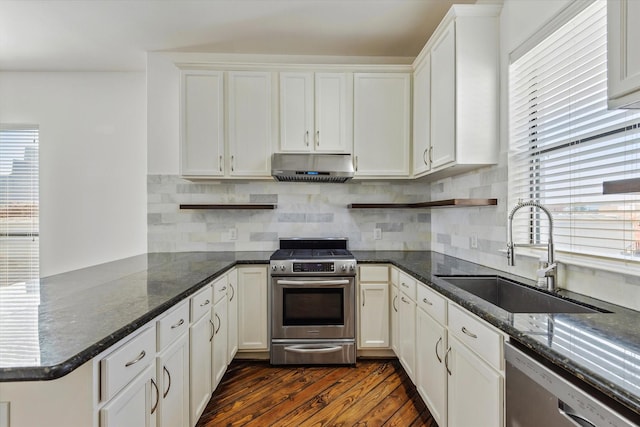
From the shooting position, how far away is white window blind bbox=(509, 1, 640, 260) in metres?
1.31

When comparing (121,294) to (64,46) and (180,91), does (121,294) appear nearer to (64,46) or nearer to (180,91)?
(180,91)

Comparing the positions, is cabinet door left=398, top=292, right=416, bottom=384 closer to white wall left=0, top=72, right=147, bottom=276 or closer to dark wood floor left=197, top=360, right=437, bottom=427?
dark wood floor left=197, top=360, right=437, bottom=427

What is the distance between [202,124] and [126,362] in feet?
7.10

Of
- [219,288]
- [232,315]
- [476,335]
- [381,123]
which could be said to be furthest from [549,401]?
[381,123]

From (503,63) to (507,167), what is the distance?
67cm

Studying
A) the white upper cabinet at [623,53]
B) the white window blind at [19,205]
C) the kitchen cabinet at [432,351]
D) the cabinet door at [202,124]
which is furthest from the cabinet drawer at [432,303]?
the white window blind at [19,205]

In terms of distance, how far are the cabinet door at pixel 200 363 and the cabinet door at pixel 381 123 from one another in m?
1.76

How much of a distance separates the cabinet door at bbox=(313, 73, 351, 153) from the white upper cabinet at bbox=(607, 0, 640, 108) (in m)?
2.01

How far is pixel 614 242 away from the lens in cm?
134

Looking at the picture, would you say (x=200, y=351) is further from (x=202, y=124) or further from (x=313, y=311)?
(x=202, y=124)

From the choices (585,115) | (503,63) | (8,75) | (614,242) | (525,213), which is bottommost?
(614,242)

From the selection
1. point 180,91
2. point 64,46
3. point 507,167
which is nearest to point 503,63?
point 507,167

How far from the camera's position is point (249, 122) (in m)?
2.82

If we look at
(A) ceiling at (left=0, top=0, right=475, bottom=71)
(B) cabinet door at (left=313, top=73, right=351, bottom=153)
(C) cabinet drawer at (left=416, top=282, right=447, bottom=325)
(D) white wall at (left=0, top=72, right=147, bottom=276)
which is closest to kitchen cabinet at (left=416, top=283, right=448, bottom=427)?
(C) cabinet drawer at (left=416, top=282, right=447, bottom=325)
